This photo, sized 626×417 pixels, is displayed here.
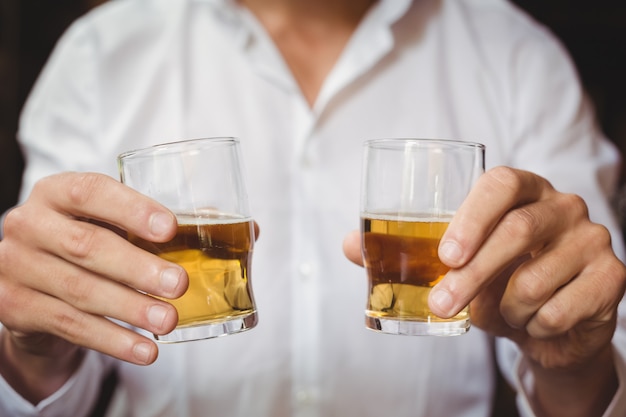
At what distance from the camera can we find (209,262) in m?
1.07

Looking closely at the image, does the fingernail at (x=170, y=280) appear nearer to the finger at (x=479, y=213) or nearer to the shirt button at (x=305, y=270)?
the finger at (x=479, y=213)

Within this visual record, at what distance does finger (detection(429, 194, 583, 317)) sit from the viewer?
1016mm

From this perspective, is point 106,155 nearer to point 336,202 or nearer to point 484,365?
point 336,202

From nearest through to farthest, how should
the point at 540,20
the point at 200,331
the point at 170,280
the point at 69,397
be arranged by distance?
1. the point at 170,280
2. the point at 200,331
3. the point at 69,397
4. the point at 540,20

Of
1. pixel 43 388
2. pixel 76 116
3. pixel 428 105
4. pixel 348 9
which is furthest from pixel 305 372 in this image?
pixel 348 9

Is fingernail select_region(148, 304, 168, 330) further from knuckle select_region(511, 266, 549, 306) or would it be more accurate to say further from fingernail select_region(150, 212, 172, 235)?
knuckle select_region(511, 266, 549, 306)

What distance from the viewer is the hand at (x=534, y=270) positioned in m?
1.02

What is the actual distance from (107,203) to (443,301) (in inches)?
19.9

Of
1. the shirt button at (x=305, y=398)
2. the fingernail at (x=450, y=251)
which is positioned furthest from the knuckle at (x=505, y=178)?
the shirt button at (x=305, y=398)

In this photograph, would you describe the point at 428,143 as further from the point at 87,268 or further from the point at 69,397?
the point at 69,397

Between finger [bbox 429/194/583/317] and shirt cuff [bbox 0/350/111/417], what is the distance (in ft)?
2.67

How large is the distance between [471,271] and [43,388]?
891 mm

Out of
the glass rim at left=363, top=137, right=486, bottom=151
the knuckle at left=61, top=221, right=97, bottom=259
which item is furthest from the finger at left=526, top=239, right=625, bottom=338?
the knuckle at left=61, top=221, right=97, bottom=259

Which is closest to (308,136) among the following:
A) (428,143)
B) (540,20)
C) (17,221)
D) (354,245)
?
(354,245)
